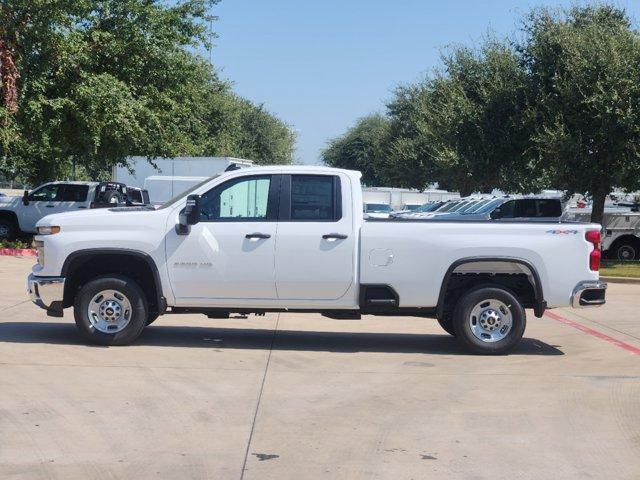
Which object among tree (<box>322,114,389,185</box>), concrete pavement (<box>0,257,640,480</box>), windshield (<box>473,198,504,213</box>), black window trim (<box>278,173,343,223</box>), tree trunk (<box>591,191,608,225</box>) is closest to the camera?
concrete pavement (<box>0,257,640,480</box>)

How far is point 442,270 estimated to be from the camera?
986 cm

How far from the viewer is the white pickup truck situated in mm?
9766

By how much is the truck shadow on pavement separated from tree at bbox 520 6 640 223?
13.4 m

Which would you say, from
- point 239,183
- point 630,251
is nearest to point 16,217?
point 630,251

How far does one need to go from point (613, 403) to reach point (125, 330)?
5089 millimetres

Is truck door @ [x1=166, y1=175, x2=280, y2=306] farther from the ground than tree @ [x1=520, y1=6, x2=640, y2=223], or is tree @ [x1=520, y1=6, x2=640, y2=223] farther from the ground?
tree @ [x1=520, y1=6, x2=640, y2=223]

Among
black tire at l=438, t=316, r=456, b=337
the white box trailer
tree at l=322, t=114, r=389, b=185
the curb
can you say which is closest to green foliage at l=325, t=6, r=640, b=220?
the curb

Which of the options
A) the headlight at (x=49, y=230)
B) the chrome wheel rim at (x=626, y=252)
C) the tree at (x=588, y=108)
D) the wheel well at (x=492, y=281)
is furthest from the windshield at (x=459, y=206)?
the headlight at (x=49, y=230)

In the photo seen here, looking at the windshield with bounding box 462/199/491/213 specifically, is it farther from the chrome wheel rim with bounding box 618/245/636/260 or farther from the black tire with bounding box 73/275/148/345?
the black tire with bounding box 73/275/148/345

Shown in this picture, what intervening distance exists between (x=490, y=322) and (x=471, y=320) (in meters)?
0.22

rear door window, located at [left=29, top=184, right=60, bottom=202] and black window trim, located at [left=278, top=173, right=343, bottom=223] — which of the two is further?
rear door window, located at [left=29, top=184, right=60, bottom=202]

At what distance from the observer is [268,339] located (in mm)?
11039

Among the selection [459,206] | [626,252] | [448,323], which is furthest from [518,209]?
[448,323]

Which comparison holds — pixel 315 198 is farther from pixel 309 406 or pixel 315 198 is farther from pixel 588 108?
pixel 588 108
